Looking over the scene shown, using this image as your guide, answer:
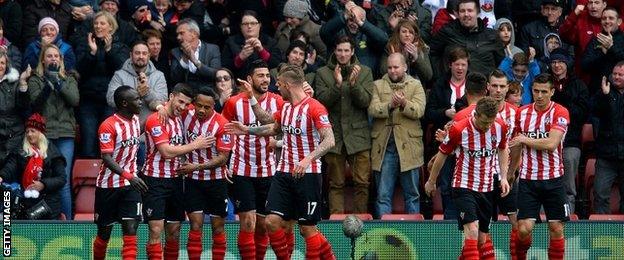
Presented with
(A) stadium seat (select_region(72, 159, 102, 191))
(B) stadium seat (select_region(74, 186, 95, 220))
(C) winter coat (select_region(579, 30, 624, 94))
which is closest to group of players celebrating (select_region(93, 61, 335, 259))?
(A) stadium seat (select_region(72, 159, 102, 191))

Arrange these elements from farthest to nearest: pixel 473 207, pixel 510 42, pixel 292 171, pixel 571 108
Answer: pixel 510 42, pixel 571 108, pixel 473 207, pixel 292 171

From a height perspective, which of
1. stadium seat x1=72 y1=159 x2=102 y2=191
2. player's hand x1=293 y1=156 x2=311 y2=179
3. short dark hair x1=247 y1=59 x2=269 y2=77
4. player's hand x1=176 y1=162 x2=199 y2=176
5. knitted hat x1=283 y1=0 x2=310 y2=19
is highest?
knitted hat x1=283 y1=0 x2=310 y2=19

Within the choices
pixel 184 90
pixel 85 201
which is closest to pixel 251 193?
pixel 184 90

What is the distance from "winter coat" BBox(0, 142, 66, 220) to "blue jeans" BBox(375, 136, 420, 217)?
394 cm

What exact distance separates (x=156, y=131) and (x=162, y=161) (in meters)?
0.43

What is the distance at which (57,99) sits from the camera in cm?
2386

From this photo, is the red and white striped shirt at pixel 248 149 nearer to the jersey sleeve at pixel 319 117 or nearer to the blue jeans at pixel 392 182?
the jersey sleeve at pixel 319 117

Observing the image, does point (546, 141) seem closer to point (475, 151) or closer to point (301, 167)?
point (475, 151)

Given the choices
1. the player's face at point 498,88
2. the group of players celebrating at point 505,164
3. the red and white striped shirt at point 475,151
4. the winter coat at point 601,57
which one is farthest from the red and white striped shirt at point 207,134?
the winter coat at point 601,57

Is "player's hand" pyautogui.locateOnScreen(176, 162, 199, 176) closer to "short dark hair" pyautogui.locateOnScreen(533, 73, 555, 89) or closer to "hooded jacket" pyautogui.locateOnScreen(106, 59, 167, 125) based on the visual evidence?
"hooded jacket" pyautogui.locateOnScreen(106, 59, 167, 125)

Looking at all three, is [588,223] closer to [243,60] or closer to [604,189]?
[604,189]

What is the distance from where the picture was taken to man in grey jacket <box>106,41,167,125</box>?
926 inches

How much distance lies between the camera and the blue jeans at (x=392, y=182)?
23.6 meters

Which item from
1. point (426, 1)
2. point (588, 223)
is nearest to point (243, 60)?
point (426, 1)
